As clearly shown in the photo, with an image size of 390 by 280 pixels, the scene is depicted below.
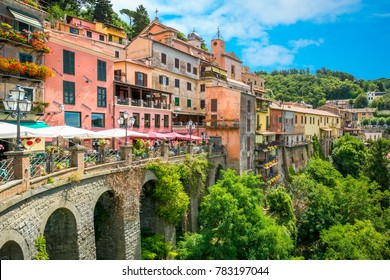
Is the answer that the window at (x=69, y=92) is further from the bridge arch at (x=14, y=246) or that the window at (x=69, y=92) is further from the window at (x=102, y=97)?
the bridge arch at (x=14, y=246)

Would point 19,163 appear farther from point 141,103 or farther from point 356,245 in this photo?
point 356,245

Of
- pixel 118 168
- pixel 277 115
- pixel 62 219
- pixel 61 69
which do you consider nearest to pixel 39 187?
pixel 62 219

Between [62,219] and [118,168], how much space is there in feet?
12.0

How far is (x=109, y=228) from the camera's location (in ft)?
51.1

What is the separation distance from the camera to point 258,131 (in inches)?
1459

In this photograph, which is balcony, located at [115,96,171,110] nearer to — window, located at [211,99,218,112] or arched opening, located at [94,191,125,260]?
window, located at [211,99,218,112]

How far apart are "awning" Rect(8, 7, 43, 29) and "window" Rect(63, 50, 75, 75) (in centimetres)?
229

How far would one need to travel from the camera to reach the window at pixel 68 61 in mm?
21312

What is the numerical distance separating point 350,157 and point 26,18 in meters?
46.7

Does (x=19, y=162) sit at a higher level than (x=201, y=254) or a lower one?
higher

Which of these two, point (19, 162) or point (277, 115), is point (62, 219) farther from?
point (277, 115)

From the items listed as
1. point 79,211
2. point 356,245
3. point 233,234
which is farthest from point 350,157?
point 79,211
